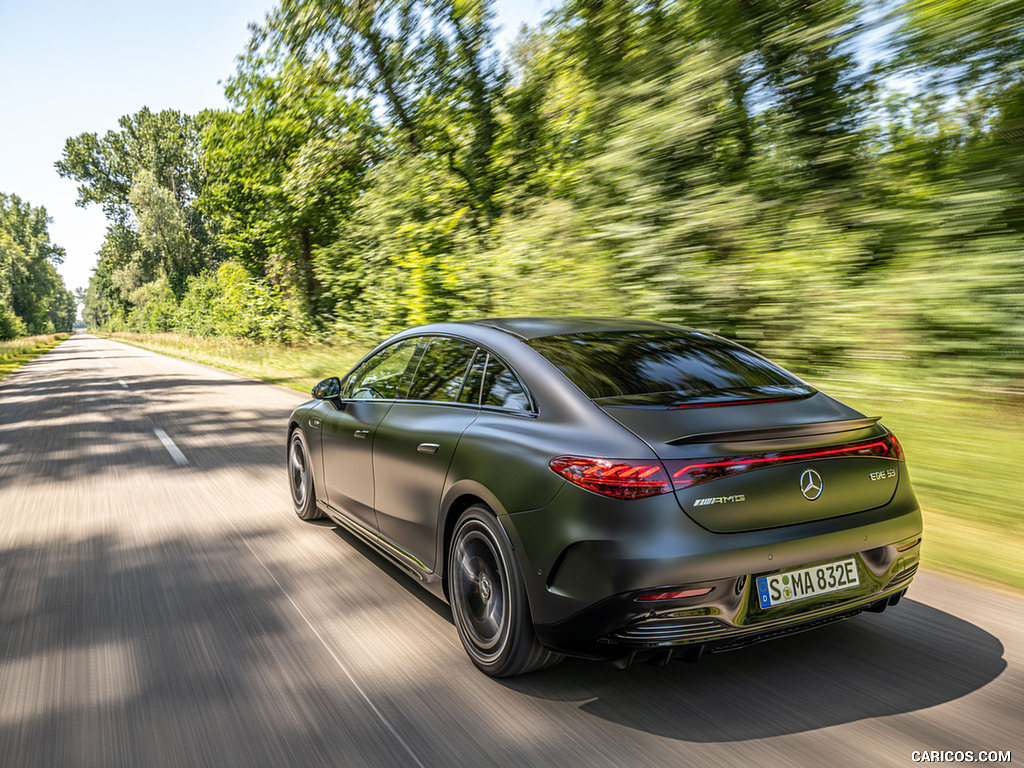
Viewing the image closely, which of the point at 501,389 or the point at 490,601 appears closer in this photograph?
the point at 490,601

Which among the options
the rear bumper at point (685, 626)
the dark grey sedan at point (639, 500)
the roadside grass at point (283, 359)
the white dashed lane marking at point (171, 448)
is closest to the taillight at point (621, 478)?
the dark grey sedan at point (639, 500)

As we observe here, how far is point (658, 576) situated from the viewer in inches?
98.2

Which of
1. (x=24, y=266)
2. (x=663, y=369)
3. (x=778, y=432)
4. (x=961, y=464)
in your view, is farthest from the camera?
(x=24, y=266)

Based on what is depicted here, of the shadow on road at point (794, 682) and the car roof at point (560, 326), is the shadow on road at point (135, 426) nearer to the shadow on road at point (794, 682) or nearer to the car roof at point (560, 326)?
the car roof at point (560, 326)

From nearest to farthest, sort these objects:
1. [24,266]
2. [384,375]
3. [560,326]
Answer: [560,326] → [384,375] → [24,266]

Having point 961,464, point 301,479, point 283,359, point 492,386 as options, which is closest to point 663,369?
point 492,386

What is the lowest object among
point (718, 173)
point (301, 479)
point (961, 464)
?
point (961, 464)

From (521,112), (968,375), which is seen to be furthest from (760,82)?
(521,112)

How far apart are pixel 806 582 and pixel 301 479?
157 inches

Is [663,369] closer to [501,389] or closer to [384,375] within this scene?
[501,389]

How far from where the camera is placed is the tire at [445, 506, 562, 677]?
2.90 meters

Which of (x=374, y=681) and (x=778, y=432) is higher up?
(x=778, y=432)

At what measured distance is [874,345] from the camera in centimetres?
620

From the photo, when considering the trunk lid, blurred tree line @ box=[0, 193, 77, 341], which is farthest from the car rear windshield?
blurred tree line @ box=[0, 193, 77, 341]
